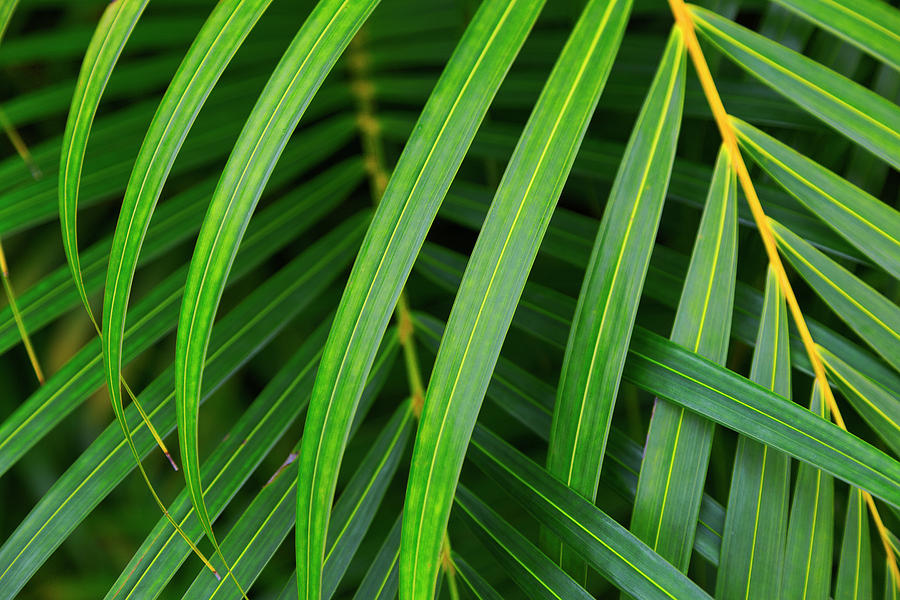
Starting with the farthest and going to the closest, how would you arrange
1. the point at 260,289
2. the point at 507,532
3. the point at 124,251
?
1. the point at 260,289
2. the point at 507,532
3. the point at 124,251

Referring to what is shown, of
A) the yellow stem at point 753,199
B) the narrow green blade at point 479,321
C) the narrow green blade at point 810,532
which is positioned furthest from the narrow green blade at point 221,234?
the narrow green blade at point 810,532

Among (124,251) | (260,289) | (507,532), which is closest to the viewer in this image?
(124,251)

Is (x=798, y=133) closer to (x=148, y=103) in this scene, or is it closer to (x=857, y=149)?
(x=857, y=149)

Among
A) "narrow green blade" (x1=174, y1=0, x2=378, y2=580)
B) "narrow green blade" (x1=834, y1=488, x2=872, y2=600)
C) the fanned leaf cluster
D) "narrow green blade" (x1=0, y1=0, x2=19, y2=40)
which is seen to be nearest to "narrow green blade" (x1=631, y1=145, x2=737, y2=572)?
the fanned leaf cluster

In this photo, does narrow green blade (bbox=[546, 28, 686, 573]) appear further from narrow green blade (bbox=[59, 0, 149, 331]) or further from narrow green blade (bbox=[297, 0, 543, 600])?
narrow green blade (bbox=[59, 0, 149, 331])

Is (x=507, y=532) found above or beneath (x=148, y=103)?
beneath

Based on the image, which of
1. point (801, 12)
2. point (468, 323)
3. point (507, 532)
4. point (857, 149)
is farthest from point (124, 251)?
point (857, 149)

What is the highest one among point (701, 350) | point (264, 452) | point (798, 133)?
point (798, 133)

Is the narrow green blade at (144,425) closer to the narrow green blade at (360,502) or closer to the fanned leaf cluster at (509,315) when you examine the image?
the fanned leaf cluster at (509,315)
